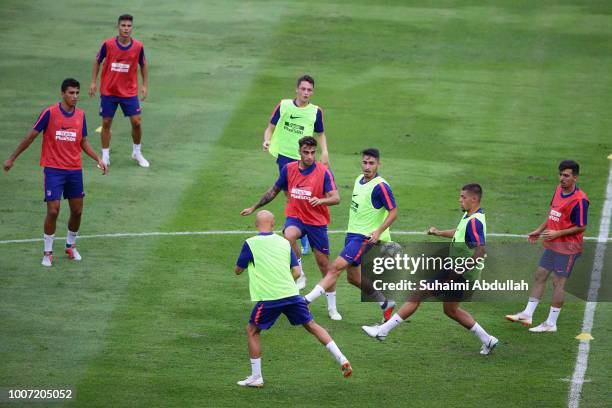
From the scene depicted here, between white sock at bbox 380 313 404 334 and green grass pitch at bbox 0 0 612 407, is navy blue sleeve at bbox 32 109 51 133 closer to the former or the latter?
green grass pitch at bbox 0 0 612 407

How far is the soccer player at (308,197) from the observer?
1565 cm

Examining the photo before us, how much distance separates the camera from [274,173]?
23062 mm

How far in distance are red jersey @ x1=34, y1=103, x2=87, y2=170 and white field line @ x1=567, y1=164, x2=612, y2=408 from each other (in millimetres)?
8078

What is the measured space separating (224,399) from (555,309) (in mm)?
5219

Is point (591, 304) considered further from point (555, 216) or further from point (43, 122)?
point (43, 122)

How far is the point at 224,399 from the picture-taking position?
12898mm

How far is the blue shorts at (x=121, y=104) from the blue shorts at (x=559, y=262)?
9517 mm

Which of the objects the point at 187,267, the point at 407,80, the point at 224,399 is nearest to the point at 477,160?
the point at 407,80

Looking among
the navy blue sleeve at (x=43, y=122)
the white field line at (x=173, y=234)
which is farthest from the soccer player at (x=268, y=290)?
the white field line at (x=173, y=234)

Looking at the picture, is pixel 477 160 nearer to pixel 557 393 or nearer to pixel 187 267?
pixel 187 267

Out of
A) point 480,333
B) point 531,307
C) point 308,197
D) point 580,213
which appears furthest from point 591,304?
point 308,197

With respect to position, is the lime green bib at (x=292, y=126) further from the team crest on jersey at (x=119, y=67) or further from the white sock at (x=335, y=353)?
the white sock at (x=335, y=353)

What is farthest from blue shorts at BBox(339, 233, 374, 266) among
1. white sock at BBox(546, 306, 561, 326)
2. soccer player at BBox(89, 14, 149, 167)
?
soccer player at BBox(89, 14, 149, 167)

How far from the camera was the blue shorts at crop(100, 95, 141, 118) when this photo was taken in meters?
22.0
